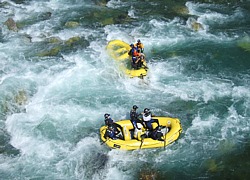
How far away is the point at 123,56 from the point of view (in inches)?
785

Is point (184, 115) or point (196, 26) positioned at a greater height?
point (196, 26)

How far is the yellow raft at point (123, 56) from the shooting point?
61.7 feet

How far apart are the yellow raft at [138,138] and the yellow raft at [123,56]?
4.05m

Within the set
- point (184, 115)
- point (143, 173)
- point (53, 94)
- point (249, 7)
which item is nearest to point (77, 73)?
point (53, 94)

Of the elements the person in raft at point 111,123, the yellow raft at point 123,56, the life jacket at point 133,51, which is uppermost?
the life jacket at point 133,51

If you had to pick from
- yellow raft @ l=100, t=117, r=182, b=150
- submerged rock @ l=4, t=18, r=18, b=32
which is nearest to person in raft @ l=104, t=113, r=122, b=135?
yellow raft @ l=100, t=117, r=182, b=150

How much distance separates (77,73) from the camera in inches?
781

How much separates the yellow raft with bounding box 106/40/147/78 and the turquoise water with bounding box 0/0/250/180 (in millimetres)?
382

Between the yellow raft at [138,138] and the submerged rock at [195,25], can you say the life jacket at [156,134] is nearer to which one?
the yellow raft at [138,138]

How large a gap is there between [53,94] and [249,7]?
1623 centimetres

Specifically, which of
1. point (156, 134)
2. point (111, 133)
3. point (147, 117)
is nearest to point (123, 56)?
point (147, 117)

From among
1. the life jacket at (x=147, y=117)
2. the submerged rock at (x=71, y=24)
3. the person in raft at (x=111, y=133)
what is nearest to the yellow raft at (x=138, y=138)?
the person in raft at (x=111, y=133)

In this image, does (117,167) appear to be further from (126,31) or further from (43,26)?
(43,26)

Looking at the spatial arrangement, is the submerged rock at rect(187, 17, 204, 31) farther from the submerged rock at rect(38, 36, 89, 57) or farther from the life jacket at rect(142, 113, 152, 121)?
the life jacket at rect(142, 113, 152, 121)
